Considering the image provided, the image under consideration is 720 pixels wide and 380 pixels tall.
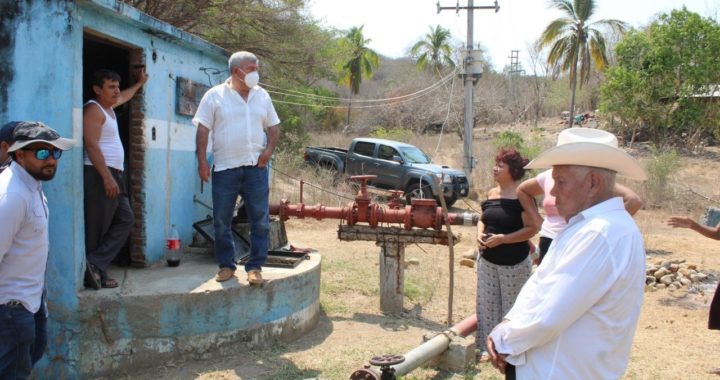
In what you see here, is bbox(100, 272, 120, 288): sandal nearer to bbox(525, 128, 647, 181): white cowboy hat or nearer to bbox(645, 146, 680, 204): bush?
bbox(525, 128, 647, 181): white cowboy hat

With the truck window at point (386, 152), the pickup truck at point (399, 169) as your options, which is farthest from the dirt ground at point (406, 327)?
the truck window at point (386, 152)

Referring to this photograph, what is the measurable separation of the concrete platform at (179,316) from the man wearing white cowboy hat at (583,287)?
3.05m

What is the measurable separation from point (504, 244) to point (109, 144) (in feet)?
10.7

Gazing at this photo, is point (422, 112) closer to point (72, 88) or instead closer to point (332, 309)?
point (332, 309)

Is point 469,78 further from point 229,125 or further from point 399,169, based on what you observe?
point 229,125

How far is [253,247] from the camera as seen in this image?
5.20 m

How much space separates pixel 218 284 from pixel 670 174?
1718 centimetres

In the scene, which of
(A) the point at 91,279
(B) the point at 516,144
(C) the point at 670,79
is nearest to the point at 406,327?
(A) the point at 91,279

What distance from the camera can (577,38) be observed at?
92.8 ft

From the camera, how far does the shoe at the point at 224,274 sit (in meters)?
5.14

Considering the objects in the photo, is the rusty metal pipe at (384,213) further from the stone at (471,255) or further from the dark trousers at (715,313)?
the stone at (471,255)

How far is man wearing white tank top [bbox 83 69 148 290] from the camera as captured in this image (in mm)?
4633

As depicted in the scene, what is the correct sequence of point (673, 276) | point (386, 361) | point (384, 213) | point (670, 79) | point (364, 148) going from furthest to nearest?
point (670, 79)
point (364, 148)
point (673, 276)
point (384, 213)
point (386, 361)

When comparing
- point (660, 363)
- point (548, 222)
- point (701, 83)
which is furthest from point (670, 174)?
point (548, 222)
